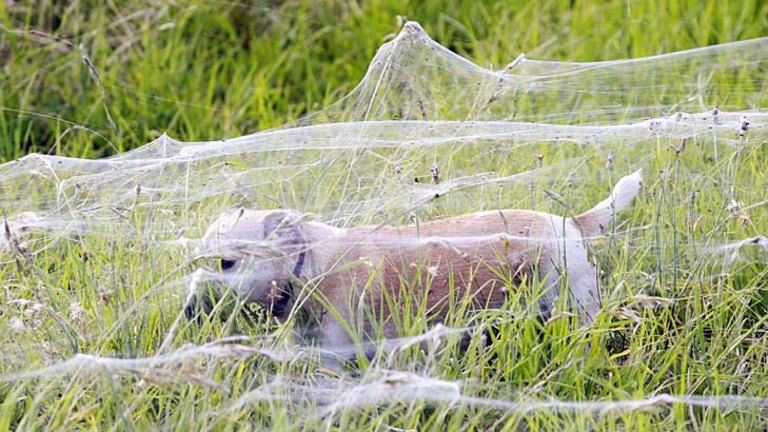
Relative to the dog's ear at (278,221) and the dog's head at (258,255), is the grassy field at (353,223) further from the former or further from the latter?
the dog's ear at (278,221)

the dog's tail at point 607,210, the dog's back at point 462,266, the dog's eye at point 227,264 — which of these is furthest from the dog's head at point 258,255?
the dog's tail at point 607,210

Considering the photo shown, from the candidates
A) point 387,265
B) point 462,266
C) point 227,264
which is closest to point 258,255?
point 227,264

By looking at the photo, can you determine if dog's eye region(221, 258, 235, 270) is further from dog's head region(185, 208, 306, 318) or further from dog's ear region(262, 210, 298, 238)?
dog's ear region(262, 210, 298, 238)

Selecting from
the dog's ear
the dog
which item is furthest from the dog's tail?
the dog's ear

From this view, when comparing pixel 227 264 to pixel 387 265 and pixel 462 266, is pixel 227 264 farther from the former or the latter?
pixel 462 266

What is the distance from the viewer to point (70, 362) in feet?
8.54

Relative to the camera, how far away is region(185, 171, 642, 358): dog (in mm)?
3057

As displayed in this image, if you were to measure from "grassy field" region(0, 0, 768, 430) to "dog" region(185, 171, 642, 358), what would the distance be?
9 centimetres

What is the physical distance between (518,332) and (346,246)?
587 mm

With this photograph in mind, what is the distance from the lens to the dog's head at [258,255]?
3020mm

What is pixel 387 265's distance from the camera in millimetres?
3213

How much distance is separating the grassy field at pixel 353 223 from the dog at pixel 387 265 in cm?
9

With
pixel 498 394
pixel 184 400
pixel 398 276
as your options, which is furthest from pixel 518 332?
pixel 184 400

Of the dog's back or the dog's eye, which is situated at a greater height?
the dog's eye
